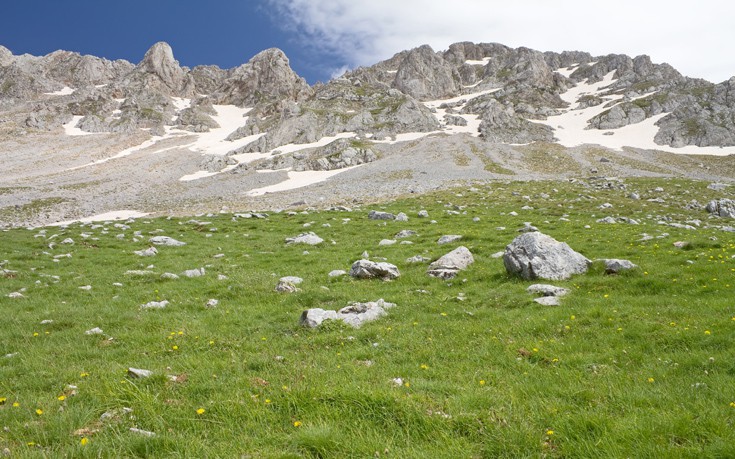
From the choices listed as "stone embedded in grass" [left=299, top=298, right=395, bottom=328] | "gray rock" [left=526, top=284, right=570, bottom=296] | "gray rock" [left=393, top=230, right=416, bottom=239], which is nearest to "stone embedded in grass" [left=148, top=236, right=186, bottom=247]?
"gray rock" [left=393, top=230, right=416, bottom=239]

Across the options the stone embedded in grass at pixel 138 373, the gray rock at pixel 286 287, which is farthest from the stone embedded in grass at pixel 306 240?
the stone embedded in grass at pixel 138 373

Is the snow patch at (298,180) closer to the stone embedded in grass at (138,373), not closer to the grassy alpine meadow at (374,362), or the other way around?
the grassy alpine meadow at (374,362)

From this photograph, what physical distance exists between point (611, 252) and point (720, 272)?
5.16 meters

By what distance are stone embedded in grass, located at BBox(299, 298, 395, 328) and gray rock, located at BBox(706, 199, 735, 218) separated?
113 ft

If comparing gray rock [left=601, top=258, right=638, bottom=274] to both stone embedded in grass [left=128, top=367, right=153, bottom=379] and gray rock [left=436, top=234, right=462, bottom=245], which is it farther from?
stone embedded in grass [left=128, top=367, right=153, bottom=379]

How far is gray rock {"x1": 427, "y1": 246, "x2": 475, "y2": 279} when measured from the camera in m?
16.8

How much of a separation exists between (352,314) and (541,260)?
27.2 ft

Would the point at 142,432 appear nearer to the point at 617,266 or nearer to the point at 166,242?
the point at 617,266

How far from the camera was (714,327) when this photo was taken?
31.9 feet

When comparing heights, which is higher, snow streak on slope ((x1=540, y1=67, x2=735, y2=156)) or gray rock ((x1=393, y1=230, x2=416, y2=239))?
snow streak on slope ((x1=540, y1=67, x2=735, y2=156))

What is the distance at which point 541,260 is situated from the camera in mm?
15703

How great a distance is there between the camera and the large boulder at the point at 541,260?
609 inches

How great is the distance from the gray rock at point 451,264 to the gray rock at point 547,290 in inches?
132

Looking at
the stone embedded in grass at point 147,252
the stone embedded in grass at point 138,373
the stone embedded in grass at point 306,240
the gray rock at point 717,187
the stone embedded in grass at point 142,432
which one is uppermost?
the stone embedded in grass at point 147,252
